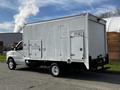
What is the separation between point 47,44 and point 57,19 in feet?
5.18

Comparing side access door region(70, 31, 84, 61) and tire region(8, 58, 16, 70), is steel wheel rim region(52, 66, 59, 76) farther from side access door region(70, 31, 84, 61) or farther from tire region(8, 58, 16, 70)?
tire region(8, 58, 16, 70)

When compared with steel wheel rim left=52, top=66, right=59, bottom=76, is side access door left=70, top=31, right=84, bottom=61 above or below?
above

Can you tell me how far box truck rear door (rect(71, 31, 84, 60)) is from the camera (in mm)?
12312

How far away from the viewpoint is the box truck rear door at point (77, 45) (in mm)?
12312

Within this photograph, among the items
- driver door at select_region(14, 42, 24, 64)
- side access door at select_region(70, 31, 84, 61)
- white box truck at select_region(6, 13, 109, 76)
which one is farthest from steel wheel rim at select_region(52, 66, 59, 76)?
driver door at select_region(14, 42, 24, 64)

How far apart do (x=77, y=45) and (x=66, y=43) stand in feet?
2.55

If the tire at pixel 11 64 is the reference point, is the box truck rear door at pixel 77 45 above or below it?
above

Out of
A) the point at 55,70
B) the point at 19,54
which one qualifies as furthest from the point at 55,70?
the point at 19,54

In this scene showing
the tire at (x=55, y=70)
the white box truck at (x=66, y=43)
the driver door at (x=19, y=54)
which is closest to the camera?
the white box truck at (x=66, y=43)

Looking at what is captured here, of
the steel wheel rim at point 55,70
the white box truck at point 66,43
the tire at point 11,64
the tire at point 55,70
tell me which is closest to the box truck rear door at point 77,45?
the white box truck at point 66,43

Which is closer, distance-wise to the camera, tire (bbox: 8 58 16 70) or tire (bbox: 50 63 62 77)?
tire (bbox: 50 63 62 77)

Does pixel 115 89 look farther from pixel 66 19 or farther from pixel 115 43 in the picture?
pixel 115 43

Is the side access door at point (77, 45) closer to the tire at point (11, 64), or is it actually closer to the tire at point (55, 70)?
the tire at point (55, 70)

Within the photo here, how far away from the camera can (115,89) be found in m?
9.94
